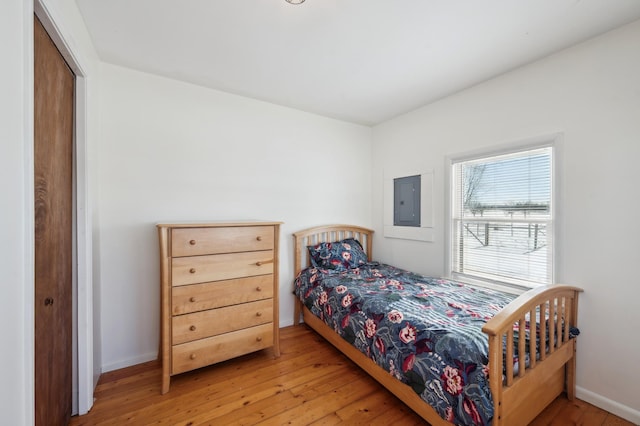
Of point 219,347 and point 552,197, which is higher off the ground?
point 552,197

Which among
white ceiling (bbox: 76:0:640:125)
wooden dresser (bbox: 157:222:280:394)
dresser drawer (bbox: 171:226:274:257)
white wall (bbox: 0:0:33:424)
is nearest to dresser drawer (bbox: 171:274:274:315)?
wooden dresser (bbox: 157:222:280:394)

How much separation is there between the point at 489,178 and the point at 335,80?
1.68m

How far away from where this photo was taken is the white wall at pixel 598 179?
67.2 inches

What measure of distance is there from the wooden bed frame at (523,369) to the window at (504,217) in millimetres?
406

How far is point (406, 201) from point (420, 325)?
1829 millimetres

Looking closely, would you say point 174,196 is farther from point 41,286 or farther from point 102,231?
point 41,286

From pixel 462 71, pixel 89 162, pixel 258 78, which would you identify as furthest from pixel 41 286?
pixel 462 71

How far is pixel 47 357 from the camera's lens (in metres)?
1.31

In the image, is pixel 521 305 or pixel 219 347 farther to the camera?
pixel 219 347

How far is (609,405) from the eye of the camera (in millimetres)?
1749

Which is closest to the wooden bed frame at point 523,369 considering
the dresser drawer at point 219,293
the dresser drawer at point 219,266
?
the dresser drawer at point 219,293

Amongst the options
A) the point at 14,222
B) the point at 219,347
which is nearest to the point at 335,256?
the point at 219,347

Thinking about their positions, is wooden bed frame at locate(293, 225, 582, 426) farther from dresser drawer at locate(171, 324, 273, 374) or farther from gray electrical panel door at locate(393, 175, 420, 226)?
gray electrical panel door at locate(393, 175, 420, 226)

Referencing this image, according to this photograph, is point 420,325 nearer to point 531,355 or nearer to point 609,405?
point 531,355
